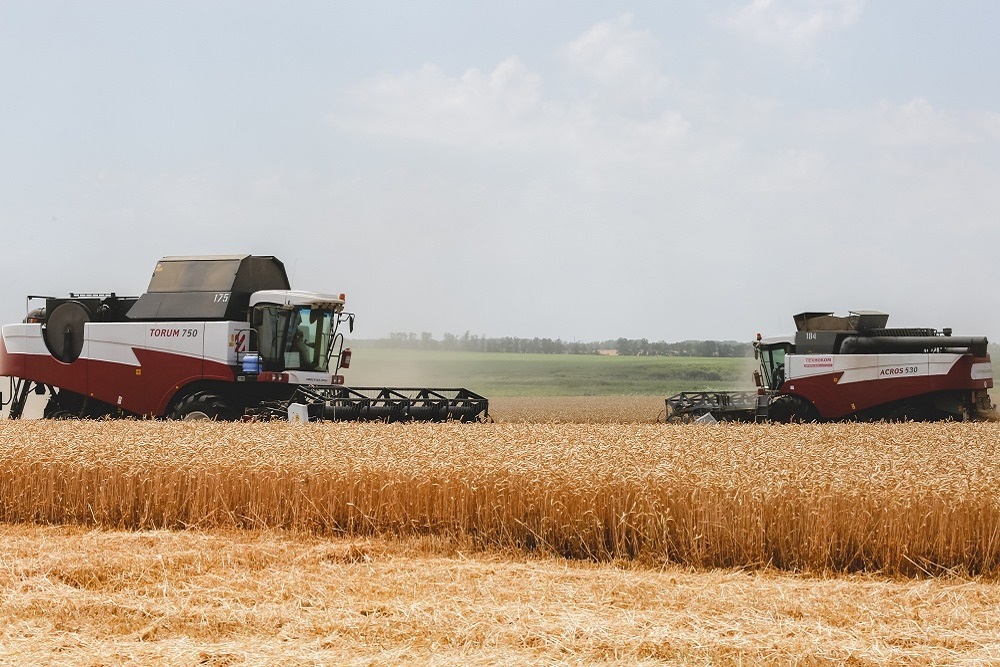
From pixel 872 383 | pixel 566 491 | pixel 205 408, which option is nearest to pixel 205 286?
pixel 205 408

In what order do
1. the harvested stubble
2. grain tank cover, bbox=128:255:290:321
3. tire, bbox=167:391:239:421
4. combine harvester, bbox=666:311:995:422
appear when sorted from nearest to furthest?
the harvested stubble, tire, bbox=167:391:239:421, grain tank cover, bbox=128:255:290:321, combine harvester, bbox=666:311:995:422

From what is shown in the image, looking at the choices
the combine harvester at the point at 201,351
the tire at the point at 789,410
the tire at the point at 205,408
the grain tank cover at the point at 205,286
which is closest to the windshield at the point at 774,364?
the tire at the point at 789,410

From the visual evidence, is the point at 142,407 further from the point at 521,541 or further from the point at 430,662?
the point at 430,662

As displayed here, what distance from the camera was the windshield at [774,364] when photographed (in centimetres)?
2003

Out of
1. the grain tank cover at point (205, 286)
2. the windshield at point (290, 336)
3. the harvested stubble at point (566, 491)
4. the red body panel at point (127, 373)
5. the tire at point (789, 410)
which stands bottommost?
the harvested stubble at point (566, 491)

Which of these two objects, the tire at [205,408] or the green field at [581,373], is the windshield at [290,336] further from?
the green field at [581,373]

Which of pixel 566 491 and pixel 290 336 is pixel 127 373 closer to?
pixel 290 336

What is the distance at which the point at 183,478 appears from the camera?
9.20m

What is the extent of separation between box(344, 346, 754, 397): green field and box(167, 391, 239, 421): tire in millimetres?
24860

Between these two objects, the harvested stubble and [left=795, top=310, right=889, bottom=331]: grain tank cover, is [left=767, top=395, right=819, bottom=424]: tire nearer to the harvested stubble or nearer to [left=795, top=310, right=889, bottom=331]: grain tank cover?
[left=795, top=310, right=889, bottom=331]: grain tank cover

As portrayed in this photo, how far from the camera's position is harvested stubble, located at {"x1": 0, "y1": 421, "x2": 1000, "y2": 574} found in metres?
7.33

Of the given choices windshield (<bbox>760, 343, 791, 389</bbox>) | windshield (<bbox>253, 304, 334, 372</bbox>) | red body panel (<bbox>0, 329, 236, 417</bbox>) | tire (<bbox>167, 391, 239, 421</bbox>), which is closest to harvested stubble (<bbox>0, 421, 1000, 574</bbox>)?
tire (<bbox>167, 391, 239, 421</bbox>)

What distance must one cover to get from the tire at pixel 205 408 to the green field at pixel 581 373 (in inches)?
979

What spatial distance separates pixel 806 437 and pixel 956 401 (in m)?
8.60
